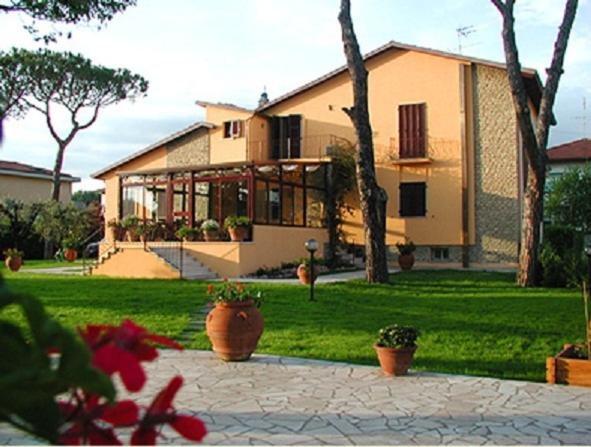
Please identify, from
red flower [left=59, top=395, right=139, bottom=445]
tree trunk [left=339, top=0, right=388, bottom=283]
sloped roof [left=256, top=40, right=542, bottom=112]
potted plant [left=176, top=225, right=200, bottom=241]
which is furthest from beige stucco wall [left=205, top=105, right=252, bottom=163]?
red flower [left=59, top=395, right=139, bottom=445]

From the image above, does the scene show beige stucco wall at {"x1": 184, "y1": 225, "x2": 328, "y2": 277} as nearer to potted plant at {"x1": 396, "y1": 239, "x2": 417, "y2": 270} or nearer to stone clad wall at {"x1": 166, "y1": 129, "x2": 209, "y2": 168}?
potted plant at {"x1": 396, "y1": 239, "x2": 417, "y2": 270}

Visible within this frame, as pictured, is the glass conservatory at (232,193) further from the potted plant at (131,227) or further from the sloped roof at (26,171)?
the sloped roof at (26,171)

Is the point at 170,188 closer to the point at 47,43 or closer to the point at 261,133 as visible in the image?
the point at 261,133

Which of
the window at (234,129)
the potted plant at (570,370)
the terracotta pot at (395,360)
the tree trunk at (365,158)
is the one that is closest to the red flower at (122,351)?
the terracotta pot at (395,360)

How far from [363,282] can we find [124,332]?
584 inches

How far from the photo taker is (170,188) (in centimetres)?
2231

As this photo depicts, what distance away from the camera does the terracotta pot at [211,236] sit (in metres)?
19.5

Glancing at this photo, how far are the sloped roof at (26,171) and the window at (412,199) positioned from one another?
2509 centimetres

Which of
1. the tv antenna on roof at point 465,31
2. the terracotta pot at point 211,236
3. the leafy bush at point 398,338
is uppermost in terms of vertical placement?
the tv antenna on roof at point 465,31

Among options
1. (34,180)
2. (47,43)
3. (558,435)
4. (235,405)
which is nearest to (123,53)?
(47,43)

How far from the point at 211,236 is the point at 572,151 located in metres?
30.5

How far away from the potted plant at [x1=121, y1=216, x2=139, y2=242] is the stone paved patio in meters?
14.0

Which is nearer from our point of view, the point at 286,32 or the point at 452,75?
the point at 286,32

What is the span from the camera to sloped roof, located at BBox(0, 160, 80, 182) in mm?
36500
